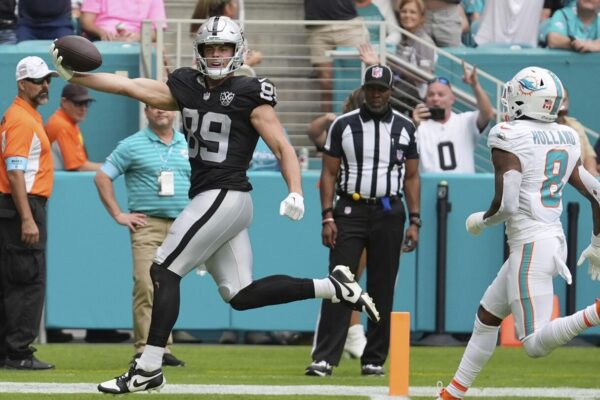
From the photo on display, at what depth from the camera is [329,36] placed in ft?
39.3

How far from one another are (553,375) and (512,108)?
2.65m

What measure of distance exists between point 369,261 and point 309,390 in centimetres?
136

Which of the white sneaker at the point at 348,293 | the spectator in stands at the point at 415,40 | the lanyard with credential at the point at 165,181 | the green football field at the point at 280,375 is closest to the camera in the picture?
the white sneaker at the point at 348,293

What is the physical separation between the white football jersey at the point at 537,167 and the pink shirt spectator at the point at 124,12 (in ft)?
19.7

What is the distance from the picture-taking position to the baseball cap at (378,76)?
8.59 m

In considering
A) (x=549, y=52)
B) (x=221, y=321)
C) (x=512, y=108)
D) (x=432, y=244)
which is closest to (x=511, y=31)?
(x=549, y=52)

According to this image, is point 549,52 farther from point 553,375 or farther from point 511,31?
point 553,375

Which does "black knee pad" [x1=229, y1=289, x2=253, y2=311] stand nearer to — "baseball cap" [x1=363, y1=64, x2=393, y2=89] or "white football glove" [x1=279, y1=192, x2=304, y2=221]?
"white football glove" [x1=279, y1=192, x2=304, y2=221]

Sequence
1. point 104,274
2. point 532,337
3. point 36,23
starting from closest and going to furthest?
point 532,337 → point 104,274 → point 36,23

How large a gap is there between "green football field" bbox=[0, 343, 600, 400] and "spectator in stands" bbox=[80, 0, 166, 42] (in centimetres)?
311

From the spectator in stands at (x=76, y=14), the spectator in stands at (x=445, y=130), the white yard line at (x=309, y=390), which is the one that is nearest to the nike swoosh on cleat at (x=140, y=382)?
the white yard line at (x=309, y=390)

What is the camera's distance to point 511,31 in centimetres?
1284

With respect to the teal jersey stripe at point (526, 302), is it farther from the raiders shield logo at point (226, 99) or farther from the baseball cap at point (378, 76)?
the baseball cap at point (378, 76)

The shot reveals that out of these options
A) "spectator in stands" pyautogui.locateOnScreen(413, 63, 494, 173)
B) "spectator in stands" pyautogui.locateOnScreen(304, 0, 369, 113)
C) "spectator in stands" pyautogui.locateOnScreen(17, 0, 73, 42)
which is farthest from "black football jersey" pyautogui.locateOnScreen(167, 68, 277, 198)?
"spectator in stands" pyautogui.locateOnScreen(17, 0, 73, 42)
